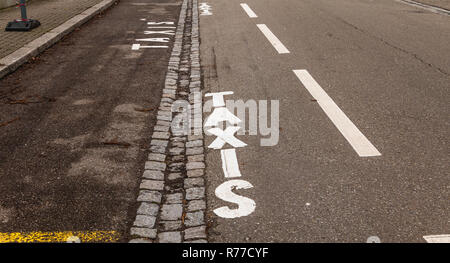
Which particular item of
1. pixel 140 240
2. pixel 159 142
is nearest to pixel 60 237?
pixel 140 240

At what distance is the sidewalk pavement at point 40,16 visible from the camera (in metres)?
9.37

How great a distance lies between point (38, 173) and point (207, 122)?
2.28 metres

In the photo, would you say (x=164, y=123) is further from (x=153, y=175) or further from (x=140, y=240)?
(x=140, y=240)

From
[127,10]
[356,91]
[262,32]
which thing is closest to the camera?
[356,91]

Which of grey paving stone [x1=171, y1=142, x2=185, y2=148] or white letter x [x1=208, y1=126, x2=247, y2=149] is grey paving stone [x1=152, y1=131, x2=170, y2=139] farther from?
white letter x [x1=208, y1=126, x2=247, y2=149]

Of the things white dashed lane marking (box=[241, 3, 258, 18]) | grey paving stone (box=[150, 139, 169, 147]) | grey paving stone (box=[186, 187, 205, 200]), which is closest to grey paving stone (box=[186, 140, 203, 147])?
grey paving stone (box=[150, 139, 169, 147])

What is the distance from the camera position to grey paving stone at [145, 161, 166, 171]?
16.0ft

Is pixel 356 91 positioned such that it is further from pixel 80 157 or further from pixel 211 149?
pixel 80 157

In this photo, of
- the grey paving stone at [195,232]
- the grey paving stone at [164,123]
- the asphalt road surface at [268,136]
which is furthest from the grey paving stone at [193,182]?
the grey paving stone at [164,123]

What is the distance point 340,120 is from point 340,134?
0.47 m

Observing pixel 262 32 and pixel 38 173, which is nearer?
pixel 38 173

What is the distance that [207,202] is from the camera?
167 inches

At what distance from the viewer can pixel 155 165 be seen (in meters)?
4.95
